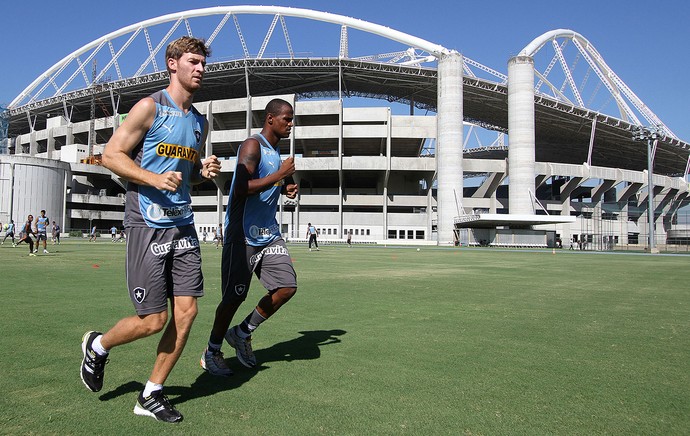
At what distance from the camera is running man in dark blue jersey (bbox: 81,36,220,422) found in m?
3.07

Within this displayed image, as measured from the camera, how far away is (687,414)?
2979 mm

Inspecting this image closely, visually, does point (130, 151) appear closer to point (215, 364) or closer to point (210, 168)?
point (210, 168)

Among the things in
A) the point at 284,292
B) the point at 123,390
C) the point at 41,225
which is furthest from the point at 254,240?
the point at 41,225

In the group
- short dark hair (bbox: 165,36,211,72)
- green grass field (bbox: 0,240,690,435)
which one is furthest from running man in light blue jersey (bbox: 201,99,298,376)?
short dark hair (bbox: 165,36,211,72)

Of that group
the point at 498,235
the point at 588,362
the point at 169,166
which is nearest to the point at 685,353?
the point at 588,362

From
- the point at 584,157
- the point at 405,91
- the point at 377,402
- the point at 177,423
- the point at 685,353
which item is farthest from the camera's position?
the point at 584,157

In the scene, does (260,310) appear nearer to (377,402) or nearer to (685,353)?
(377,402)

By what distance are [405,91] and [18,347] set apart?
6889cm

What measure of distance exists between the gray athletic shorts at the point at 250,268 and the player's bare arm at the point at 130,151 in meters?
1.28

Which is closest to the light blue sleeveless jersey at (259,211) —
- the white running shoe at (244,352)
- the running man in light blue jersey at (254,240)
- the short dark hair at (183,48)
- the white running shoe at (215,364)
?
the running man in light blue jersey at (254,240)

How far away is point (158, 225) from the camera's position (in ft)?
10.3

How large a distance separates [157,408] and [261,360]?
1455mm

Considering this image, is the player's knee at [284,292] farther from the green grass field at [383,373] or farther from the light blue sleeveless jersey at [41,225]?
the light blue sleeveless jersey at [41,225]

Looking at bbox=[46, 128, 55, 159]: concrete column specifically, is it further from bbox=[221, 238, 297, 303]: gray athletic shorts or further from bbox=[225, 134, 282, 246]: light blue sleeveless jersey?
bbox=[221, 238, 297, 303]: gray athletic shorts
